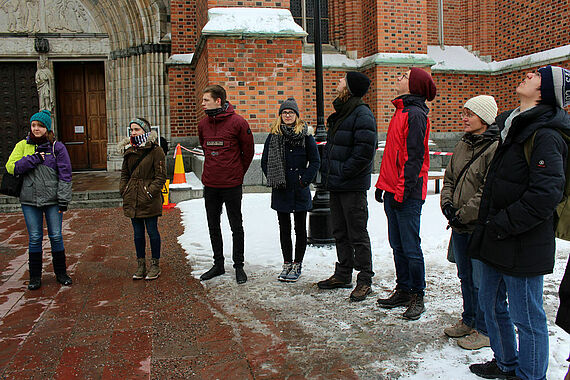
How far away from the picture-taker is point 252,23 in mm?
8383

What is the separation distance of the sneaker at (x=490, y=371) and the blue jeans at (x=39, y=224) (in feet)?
12.7

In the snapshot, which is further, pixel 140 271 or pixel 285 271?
pixel 140 271

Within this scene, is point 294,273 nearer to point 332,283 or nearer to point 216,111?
point 332,283

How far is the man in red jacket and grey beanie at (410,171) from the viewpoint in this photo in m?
3.68

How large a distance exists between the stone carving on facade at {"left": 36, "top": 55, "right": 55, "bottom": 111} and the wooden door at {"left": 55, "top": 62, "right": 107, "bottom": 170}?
2.39ft

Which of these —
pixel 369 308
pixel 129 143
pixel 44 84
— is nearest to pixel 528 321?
pixel 369 308

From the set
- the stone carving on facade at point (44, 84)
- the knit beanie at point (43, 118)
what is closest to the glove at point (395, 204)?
the knit beanie at point (43, 118)

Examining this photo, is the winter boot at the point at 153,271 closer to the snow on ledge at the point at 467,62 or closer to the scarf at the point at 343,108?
the scarf at the point at 343,108

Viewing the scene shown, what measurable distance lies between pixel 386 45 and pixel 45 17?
9.98 meters

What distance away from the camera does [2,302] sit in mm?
4270

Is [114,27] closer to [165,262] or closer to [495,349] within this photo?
[165,262]

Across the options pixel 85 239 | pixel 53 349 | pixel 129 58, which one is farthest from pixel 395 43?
pixel 53 349

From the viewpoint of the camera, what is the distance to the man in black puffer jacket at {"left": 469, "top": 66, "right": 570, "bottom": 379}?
7.65 ft

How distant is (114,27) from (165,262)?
11.1 meters
